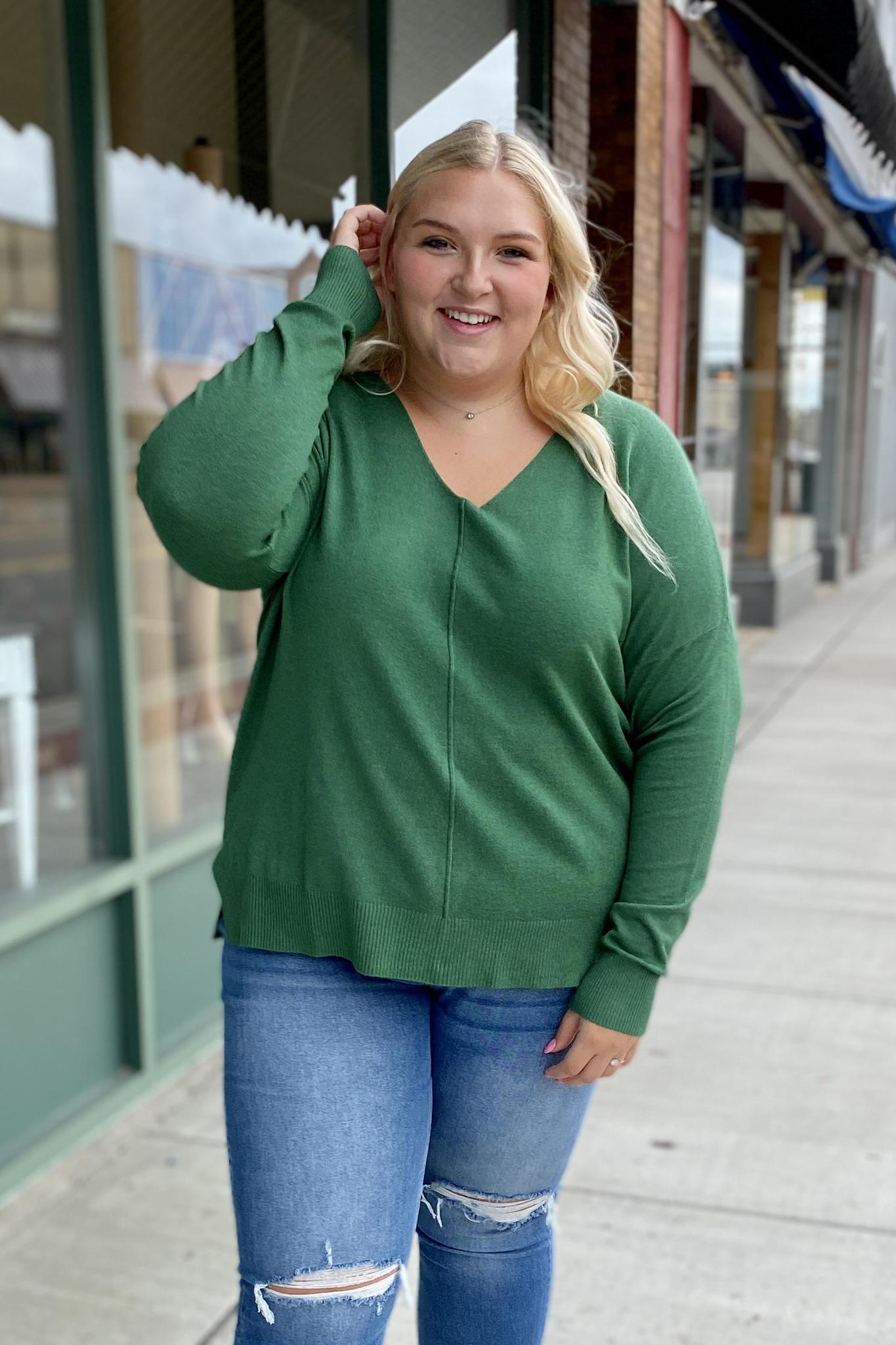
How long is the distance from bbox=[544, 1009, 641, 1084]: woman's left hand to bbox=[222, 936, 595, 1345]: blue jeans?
0.06 feet

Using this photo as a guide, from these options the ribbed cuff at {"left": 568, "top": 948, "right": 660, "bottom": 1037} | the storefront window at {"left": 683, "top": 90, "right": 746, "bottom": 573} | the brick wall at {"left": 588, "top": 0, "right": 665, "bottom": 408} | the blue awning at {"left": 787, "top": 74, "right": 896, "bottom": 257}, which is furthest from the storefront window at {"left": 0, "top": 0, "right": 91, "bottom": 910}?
the blue awning at {"left": 787, "top": 74, "right": 896, "bottom": 257}

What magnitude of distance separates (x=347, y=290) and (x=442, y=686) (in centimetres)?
52

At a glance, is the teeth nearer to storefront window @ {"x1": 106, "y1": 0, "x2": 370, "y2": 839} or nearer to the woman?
the woman

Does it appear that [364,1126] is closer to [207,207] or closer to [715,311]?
[207,207]

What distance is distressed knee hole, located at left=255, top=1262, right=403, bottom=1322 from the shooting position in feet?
5.37

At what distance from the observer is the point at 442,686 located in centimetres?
168

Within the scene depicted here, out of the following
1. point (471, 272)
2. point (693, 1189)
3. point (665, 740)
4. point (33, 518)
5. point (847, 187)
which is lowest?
point (693, 1189)

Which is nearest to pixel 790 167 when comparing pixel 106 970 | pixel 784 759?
pixel 784 759

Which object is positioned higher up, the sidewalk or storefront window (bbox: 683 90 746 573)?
storefront window (bbox: 683 90 746 573)

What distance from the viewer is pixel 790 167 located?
10430mm

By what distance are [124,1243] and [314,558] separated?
189cm

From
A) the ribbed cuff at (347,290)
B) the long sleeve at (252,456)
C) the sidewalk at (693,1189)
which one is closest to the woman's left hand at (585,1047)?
the long sleeve at (252,456)

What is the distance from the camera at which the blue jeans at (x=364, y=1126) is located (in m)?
1.65

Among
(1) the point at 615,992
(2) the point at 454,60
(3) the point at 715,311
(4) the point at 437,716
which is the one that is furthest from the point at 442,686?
(3) the point at 715,311
